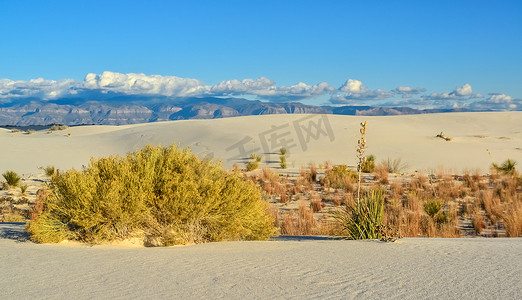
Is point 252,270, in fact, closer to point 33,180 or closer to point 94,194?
point 94,194

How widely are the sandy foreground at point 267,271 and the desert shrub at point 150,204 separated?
0.33 metres

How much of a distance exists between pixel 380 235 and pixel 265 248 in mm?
1579

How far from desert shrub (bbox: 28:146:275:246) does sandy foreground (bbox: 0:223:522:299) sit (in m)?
0.33

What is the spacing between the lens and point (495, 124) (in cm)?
3881

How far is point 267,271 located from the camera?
4.13m

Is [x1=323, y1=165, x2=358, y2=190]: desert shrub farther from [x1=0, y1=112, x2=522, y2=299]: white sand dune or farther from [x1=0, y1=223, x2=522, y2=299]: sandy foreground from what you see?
[x1=0, y1=223, x2=522, y2=299]: sandy foreground

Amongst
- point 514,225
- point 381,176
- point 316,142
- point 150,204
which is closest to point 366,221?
point 150,204

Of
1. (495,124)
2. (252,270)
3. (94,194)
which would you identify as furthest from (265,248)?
(495,124)

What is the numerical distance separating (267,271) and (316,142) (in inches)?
1035

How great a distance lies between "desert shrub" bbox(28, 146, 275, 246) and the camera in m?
5.40

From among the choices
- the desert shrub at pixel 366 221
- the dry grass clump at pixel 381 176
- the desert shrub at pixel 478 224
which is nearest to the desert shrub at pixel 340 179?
the dry grass clump at pixel 381 176

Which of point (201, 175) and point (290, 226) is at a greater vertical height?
point (201, 175)

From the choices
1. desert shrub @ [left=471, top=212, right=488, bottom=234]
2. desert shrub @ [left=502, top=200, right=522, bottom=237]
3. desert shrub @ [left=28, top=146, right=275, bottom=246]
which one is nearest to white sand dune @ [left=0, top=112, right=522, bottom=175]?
desert shrub @ [left=471, top=212, right=488, bottom=234]

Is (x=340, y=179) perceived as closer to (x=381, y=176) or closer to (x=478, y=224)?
(x=381, y=176)
